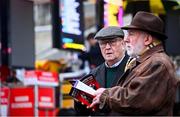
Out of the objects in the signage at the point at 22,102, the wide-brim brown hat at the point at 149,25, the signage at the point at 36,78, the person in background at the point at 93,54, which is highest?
the wide-brim brown hat at the point at 149,25

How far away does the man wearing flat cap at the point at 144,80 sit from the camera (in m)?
4.22

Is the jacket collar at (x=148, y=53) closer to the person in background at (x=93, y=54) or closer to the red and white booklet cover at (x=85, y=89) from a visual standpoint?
the red and white booklet cover at (x=85, y=89)

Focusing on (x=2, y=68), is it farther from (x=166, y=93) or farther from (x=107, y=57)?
(x=166, y=93)

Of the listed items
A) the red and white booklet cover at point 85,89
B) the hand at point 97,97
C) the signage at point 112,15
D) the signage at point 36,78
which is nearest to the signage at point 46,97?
the signage at point 36,78

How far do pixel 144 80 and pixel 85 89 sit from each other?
0.73 metres

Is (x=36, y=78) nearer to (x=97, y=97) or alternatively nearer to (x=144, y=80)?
(x=97, y=97)

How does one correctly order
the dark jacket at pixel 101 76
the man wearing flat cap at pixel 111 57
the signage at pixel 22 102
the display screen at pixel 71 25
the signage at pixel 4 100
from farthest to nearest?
the signage at pixel 22 102 → the signage at pixel 4 100 → the display screen at pixel 71 25 → the man wearing flat cap at pixel 111 57 → the dark jacket at pixel 101 76

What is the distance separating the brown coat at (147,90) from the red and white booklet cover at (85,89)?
313 mm

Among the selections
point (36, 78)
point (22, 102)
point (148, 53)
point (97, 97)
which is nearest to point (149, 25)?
point (148, 53)

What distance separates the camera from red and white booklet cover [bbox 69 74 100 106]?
15.8 ft

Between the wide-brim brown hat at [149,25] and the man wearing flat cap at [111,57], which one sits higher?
the wide-brim brown hat at [149,25]

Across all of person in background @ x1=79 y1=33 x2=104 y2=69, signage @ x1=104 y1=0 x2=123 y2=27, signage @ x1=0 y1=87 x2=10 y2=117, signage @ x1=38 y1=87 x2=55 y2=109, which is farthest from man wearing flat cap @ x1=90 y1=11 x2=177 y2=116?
signage @ x1=38 y1=87 x2=55 y2=109

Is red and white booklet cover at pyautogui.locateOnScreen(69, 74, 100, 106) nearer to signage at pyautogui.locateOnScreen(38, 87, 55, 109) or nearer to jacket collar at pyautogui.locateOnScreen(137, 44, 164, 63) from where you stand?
jacket collar at pyautogui.locateOnScreen(137, 44, 164, 63)

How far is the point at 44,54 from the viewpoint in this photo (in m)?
18.8
